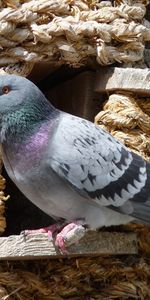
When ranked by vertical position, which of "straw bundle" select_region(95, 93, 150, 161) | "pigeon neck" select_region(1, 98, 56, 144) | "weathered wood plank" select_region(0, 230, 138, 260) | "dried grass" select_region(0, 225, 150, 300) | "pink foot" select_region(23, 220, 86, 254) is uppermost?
"pigeon neck" select_region(1, 98, 56, 144)

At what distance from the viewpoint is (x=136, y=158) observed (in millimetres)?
2463

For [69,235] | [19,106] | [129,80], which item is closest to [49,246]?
[69,235]

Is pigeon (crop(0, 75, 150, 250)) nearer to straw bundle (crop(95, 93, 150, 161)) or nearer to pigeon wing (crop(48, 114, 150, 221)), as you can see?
pigeon wing (crop(48, 114, 150, 221))

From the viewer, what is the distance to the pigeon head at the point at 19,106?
237 centimetres

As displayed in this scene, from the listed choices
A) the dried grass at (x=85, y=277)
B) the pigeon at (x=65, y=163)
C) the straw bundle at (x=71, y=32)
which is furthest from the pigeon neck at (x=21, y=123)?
the dried grass at (x=85, y=277)

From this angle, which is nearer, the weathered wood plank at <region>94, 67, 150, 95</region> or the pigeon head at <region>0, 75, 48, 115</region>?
the pigeon head at <region>0, 75, 48, 115</region>

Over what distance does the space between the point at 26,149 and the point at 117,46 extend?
0.51 meters

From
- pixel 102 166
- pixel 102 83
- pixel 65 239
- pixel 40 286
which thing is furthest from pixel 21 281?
pixel 102 83

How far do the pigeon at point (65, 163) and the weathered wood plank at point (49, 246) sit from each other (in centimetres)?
5

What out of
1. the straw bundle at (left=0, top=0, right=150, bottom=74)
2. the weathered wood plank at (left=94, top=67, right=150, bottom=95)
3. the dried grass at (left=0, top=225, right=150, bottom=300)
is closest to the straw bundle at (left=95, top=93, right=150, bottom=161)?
the weathered wood plank at (left=94, top=67, right=150, bottom=95)

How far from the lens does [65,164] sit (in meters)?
2.33

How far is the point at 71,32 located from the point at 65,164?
447 mm

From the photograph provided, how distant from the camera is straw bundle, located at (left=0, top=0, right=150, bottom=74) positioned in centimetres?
257

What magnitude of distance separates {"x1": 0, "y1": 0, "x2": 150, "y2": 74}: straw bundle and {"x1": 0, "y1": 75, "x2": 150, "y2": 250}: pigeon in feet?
0.71
